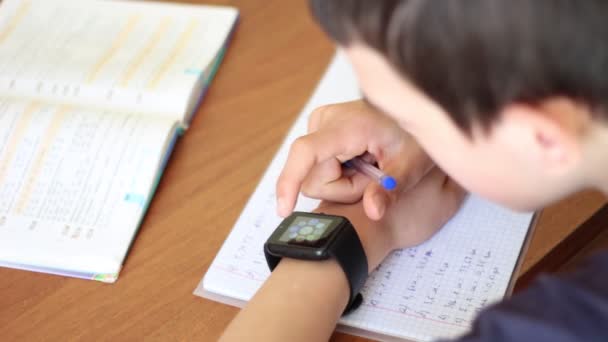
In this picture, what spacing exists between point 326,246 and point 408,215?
0.12 metres

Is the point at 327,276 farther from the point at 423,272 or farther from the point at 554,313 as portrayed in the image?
the point at 554,313

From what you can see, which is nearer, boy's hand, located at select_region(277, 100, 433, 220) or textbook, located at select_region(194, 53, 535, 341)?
textbook, located at select_region(194, 53, 535, 341)

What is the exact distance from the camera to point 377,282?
0.78 meters

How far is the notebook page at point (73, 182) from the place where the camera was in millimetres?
848

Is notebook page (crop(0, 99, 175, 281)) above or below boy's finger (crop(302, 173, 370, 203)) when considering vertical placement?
Answer: below

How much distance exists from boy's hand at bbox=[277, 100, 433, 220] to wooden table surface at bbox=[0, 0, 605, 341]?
0.29 ft

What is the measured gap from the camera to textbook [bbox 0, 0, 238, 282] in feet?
2.83

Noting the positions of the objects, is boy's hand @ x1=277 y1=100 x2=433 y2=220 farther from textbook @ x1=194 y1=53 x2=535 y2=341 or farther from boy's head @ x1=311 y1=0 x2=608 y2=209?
boy's head @ x1=311 y1=0 x2=608 y2=209

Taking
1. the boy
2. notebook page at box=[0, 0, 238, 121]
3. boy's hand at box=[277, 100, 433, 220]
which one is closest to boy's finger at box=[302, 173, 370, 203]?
boy's hand at box=[277, 100, 433, 220]

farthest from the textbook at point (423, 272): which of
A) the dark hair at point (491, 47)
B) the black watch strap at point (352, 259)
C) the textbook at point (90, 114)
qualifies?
the dark hair at point (491, 47)

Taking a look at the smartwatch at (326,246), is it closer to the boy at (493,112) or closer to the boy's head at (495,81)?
the boy at (493,112)

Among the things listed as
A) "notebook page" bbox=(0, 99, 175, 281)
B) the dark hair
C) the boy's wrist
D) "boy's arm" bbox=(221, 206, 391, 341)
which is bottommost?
"notebook page" bbox=(0, 99, 175, 281)

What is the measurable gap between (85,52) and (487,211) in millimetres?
614

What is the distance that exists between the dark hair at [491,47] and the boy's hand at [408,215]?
0.80 ft
